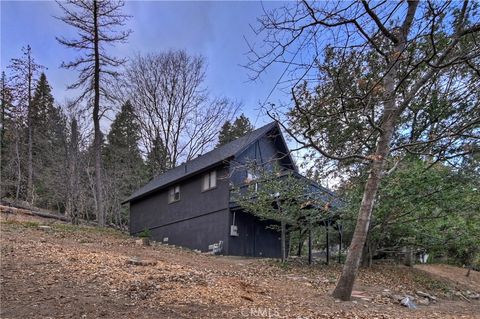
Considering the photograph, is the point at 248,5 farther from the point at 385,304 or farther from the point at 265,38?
the point at 385,304

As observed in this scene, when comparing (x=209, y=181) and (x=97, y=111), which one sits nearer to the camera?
(x=209, y=181)

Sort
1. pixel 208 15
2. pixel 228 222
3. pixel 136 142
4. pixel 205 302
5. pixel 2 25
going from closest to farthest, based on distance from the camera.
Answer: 1. pixel 205 302
2. pixel 208 15
3. pixel 2 25
4. pixel 228 222
5. pixel 136 142

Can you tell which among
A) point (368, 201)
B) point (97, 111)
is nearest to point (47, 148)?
point (97, 111)

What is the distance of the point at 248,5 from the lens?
5.64 meters

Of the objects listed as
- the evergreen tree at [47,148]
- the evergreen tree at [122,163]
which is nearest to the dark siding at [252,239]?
the evergreen tree at [47,148]

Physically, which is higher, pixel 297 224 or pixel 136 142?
pixel 136 142

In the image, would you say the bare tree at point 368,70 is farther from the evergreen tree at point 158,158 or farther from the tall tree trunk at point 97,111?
the evergreen tree at point 158,158

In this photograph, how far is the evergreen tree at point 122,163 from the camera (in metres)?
24.0

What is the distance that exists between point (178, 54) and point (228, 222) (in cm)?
1489

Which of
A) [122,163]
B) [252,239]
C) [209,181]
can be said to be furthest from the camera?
[122,163]

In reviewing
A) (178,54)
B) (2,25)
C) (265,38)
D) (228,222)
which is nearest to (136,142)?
(178,54)

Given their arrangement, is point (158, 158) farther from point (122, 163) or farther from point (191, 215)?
point (191, 215)

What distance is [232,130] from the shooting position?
29.6 m

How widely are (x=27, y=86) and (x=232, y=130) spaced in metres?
15.0
